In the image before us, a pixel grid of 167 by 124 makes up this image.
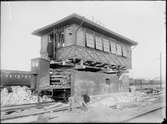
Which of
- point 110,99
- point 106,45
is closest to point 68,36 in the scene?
point 106,45

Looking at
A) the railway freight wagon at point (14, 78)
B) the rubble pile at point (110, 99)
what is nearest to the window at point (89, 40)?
the rubble pile at point (110, 99)

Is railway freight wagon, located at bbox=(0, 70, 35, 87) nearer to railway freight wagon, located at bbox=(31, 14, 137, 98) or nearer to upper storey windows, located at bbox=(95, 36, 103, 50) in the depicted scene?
railway freight wagon, located at bbox=(31, 14, 137, 98)

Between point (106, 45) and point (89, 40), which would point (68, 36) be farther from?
point (106, 45)

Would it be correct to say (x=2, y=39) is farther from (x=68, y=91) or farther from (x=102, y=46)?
(x=102, y=46)

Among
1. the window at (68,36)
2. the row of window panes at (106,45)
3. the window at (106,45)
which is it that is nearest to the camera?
the window at (68,36)

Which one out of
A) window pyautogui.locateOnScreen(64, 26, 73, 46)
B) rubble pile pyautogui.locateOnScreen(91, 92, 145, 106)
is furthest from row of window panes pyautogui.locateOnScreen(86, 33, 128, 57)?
rubble pile pyautogui.locateOnScreen(91, 92, 145, 106)

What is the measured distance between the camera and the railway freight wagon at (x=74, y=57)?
32.3ft

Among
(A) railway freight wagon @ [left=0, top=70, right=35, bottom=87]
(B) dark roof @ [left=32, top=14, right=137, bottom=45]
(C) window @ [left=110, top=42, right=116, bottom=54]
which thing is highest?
(B) dark roof @ [left=32, top=14, right=137, bottom=45]

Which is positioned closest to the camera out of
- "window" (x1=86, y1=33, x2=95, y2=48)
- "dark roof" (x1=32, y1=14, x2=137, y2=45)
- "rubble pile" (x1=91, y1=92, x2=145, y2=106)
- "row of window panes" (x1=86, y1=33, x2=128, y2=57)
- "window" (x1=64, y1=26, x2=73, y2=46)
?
"rubble pile" (x1=91, y1=92, x2=145, y2=106)

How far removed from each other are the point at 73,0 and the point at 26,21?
1950 millimetres

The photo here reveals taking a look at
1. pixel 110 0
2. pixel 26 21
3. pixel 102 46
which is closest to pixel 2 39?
pixel 26 21

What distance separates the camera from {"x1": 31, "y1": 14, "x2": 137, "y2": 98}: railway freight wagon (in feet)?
32.3

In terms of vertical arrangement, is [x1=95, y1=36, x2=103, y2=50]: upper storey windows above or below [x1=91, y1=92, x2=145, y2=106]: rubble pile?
above

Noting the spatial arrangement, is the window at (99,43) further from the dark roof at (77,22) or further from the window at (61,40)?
the window at (61,40)
